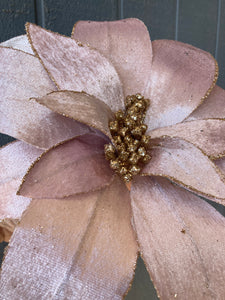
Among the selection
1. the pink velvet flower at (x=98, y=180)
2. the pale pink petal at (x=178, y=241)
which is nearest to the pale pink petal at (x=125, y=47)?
the pink velvet flower at (x=98, y=180)

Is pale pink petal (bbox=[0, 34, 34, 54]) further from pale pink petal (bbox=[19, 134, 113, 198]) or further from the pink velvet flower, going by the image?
pale pink petal (bbox=[19, 134, 113, 198])

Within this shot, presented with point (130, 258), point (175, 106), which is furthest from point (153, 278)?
point (175, 106)

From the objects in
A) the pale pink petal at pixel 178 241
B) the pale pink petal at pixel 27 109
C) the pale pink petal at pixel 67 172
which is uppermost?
the pale pink petal at pixel 27 109

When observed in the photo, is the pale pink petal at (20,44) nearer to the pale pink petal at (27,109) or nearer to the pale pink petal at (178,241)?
the pale pink petal at (27,109)

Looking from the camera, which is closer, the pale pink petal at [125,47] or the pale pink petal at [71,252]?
the pale pink petal at [71,252]

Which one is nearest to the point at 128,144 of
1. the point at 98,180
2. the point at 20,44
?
the point at 98,180

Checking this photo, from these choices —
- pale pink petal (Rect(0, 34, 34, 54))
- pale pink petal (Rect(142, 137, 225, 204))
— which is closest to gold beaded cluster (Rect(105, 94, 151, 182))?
pale pink petal (Rect(142, 137, 225, 204))
